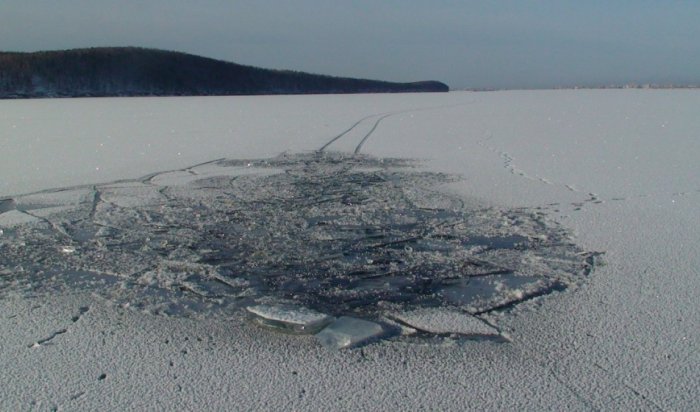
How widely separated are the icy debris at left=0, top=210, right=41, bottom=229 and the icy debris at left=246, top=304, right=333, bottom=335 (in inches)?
83.4

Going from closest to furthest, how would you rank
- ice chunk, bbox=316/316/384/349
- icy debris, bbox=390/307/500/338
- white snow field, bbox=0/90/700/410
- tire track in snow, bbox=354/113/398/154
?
white snow field, bbox=0/90/700/410
ice chunk, bbox=316/316/384/349
icy debris, bbox=390/307/500/338
tire track in snow, bbox=354/113/398/154

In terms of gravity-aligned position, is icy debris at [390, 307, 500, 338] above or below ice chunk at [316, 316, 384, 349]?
below

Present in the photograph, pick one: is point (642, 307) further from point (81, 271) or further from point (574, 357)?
point (81, 271)

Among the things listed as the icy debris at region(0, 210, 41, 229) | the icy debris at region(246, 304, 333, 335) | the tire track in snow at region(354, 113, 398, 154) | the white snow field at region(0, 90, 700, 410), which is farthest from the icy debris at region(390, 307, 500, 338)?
the tire track in snow at region(354, 113, 398, 154)

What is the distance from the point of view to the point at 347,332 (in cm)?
229

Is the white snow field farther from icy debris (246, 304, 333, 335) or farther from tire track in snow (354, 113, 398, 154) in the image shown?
tire track in snow (354, 113, 398, 154)

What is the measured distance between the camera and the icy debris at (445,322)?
2.33m

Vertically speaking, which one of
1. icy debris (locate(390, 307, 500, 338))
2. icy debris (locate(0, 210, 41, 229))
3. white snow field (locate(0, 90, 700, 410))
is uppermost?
icy debris (locate(0, 210, 41, 229))

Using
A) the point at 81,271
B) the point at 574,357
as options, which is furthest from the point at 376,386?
the point at 81,271

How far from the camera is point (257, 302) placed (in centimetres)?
265

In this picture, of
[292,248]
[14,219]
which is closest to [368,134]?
[14,219]

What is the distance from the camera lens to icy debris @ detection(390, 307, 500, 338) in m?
2.33

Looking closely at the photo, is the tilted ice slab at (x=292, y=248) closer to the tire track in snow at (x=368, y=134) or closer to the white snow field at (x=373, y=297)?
the white snow field at (x=373, y=297)

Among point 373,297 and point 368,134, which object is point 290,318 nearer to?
point 373,297
